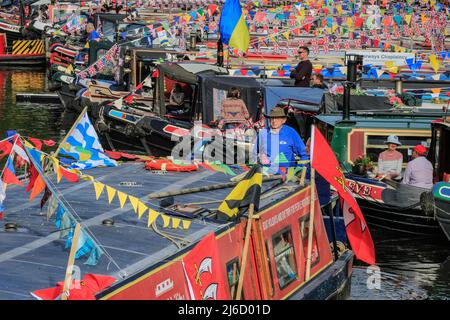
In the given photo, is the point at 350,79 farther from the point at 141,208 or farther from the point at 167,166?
the point at 141,208

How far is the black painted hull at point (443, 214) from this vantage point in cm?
1844

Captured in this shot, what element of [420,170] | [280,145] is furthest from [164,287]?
[420,170]

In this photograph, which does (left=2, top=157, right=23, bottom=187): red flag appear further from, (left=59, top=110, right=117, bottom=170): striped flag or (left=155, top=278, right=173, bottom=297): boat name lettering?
(left=59, top=110, right=117, bottom=170): striped flag

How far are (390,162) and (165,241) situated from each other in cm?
1004

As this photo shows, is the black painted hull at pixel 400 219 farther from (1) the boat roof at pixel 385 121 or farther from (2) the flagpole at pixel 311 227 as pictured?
(2) the flagpole at pixel 311 227

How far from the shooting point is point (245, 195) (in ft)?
36.7

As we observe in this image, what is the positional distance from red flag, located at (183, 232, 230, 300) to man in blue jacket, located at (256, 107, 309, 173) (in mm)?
4582

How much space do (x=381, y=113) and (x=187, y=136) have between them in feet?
14.5

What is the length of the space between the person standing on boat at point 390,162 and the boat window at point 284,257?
26.3ft

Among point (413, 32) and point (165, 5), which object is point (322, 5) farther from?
point (165, 5)

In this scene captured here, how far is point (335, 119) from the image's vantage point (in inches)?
845

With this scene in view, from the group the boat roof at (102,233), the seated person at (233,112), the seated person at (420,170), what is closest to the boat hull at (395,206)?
the seated person at (420,170)

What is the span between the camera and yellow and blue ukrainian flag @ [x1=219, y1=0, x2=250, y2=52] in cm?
3020

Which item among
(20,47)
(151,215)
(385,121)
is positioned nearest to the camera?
(151,215)
